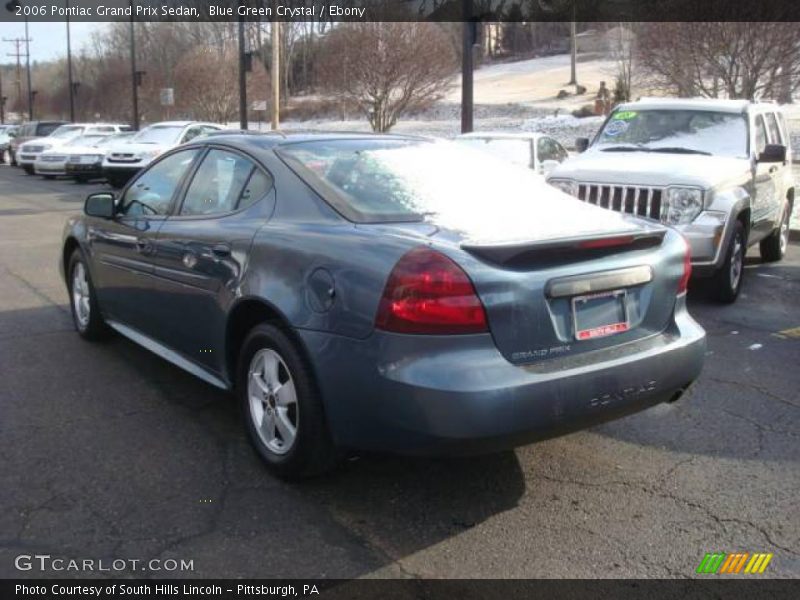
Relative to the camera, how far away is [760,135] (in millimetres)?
8336

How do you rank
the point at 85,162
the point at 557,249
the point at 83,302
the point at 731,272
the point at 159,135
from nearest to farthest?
the point at 557,249 < the point at 83,302 < the point at 731,272 < the point at 159,135 < the point at 85,162

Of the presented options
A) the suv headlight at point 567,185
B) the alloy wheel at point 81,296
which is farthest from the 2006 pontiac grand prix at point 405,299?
the suv headlight at point 567,185

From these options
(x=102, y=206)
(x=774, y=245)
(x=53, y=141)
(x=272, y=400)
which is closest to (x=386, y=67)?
(x=53, y=141)

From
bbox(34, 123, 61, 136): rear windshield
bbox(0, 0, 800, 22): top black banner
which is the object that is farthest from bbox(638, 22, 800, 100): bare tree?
bbox(34, 123, 61, 136): rear windshield

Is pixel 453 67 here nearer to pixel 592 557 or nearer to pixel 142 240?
pixel 142 240

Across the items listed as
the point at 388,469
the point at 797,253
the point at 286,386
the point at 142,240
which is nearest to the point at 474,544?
the point at 388,469

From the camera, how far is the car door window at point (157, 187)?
184 inches

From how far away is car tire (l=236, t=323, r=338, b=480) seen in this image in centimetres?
331

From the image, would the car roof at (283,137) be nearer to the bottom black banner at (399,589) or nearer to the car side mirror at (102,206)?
the car side mirror at (102,206)

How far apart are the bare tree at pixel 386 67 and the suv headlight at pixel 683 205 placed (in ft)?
61.8

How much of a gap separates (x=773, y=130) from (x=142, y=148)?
14.6 metres

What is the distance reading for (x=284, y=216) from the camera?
367 centimetres

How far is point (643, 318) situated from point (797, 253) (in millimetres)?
7697

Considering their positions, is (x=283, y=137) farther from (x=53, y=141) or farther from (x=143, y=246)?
(x=53, y=141)
